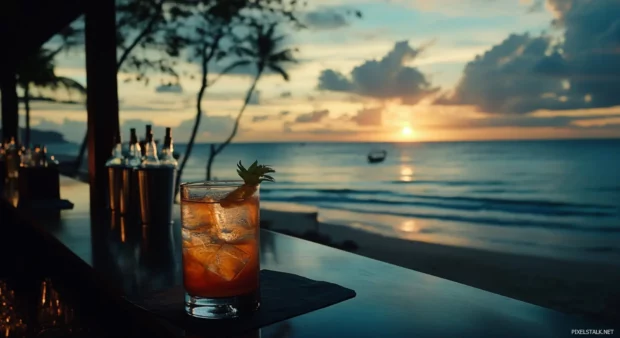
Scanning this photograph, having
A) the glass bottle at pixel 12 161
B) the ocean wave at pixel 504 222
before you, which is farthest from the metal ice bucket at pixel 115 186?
the ocean wave at pixel 504 222

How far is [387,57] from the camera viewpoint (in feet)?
81.1

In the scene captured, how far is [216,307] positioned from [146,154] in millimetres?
1123

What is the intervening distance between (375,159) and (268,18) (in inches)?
1166

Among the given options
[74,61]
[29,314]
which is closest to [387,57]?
[74,61]

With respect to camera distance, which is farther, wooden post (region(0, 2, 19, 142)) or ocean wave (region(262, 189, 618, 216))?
ocean wave (region(262, 189, 618, 216))

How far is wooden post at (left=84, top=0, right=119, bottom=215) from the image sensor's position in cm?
255

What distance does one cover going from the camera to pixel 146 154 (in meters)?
1.80

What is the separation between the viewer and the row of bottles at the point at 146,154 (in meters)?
1.79

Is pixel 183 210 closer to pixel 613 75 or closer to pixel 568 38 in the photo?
pixel 568 38

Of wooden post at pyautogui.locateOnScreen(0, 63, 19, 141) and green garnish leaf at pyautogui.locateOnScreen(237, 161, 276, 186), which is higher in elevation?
wooden post at pyautogui.locateOnScreen(0, 63, 19, 141)

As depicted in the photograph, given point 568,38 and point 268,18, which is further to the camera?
point 568,38

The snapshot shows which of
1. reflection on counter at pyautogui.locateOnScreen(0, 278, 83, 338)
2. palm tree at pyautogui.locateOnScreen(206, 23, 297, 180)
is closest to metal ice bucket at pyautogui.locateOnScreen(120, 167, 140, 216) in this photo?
reflection on counter at pyautogui.locateOnScreen(0, 278, 83, 338)

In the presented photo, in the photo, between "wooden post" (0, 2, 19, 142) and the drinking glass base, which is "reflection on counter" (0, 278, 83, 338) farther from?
"wooden post" (0, 2, 19, 142)

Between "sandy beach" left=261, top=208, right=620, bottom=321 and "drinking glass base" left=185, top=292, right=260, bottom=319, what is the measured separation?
5433 millimetres
